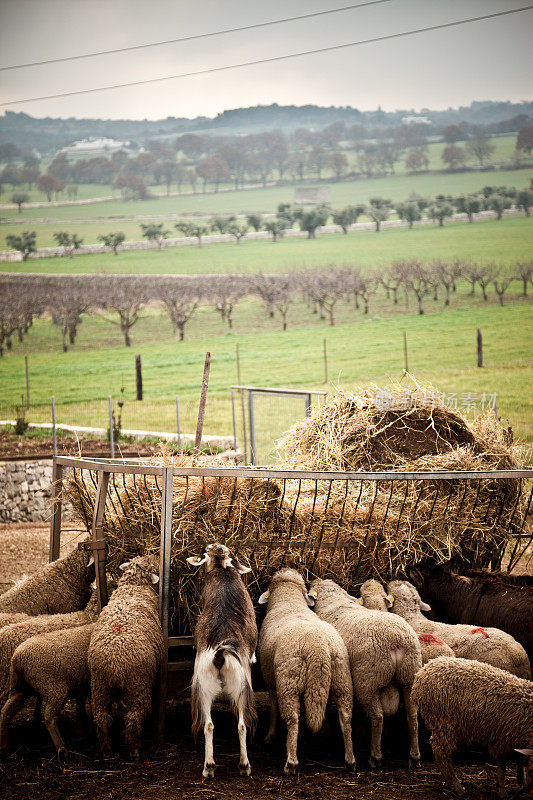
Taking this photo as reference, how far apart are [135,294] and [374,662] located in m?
50.3

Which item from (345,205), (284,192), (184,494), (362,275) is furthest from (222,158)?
(184,494)

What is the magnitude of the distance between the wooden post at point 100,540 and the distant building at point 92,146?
82694 mm

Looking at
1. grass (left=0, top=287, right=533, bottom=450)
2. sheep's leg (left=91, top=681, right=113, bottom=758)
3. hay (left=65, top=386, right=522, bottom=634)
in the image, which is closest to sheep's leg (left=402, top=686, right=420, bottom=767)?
hay (left=65, top=386, right=522, bottom=634)

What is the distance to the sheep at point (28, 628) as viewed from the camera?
20.1 feet

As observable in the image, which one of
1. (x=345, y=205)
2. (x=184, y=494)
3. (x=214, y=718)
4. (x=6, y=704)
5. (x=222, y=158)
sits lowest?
(x=214, y=718)

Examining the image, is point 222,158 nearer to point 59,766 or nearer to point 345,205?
point 345,205

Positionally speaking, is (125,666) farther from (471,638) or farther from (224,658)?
(471,638)

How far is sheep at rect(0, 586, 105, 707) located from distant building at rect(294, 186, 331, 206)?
70475mm

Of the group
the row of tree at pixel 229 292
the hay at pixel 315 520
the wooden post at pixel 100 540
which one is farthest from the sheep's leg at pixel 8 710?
the row of tree at pixel 229 292

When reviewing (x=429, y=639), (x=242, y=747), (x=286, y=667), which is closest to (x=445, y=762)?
(x=429, y=639)

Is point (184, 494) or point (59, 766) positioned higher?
point (184, 494)

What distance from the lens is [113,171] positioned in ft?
266

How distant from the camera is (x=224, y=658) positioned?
17.7 feet

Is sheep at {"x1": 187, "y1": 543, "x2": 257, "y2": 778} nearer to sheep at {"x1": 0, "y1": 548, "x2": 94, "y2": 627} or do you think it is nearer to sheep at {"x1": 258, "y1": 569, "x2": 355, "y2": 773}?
A: sheep at {"x1": 258, "y1": 569, "x2": 355, "y2": 773}
